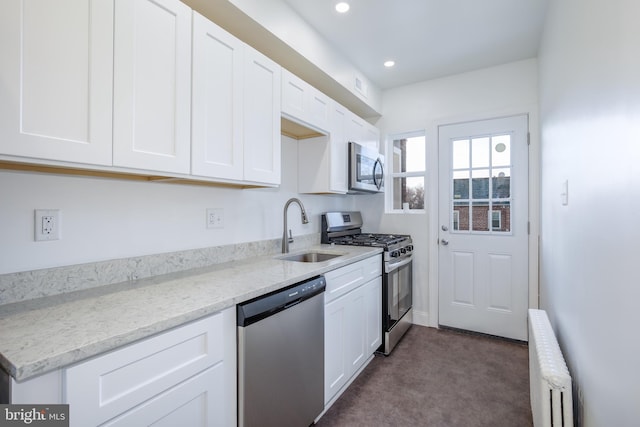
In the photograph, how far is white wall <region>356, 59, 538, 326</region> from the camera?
2.84 metres

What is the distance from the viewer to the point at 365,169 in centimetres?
293

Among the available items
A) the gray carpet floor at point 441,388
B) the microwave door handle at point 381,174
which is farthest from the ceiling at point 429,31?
the gray carpet floor at point 441,388

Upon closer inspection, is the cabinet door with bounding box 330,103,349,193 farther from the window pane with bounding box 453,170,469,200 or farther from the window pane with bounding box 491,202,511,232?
the window pane with bounding box 491,202,511,232

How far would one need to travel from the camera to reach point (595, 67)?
3.38 feet

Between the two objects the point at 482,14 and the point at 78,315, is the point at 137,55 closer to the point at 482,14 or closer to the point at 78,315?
the point at 78,315

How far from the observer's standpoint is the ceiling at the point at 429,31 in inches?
82.0

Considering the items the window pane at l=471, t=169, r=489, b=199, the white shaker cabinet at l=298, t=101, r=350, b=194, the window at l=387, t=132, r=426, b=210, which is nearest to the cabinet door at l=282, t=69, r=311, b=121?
the white shaker cabinet at l=298, t=101, r=350, b=194

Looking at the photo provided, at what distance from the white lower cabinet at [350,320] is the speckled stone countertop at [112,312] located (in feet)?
1.17

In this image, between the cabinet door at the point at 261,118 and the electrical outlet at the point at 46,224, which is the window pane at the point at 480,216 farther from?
the electrical outlet at the point at 46,224

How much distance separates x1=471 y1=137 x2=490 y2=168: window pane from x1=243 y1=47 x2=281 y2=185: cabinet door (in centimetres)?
212

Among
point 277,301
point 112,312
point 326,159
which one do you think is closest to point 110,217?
point 112,312

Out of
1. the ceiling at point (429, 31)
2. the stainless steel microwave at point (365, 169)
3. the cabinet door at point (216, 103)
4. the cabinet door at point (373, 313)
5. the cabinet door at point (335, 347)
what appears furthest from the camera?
the stainless steel microwave at point (365, 169)

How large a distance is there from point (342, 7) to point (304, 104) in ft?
2.23

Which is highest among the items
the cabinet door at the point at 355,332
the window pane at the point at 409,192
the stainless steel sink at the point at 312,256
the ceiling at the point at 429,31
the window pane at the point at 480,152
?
the ceiling at the point at 429,31
